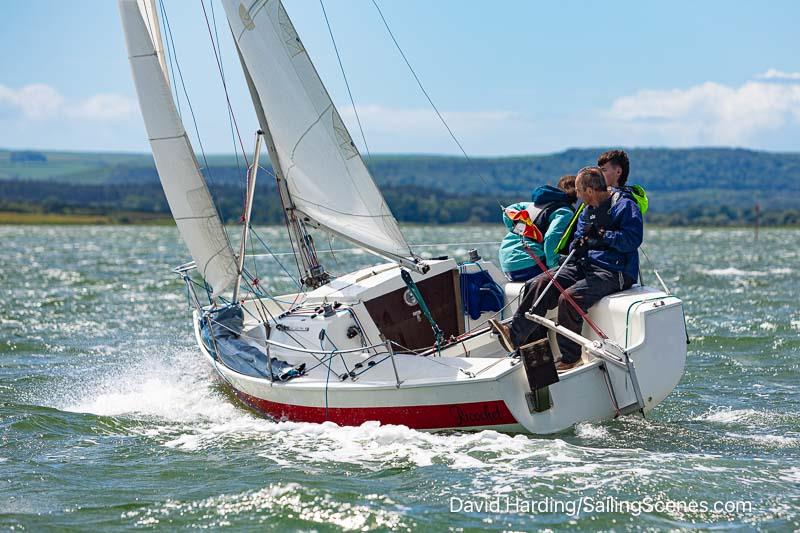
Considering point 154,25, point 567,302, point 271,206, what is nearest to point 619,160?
point 567,302

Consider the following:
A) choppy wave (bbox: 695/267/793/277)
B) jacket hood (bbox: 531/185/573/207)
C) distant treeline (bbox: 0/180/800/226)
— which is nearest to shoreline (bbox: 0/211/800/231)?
distant treeline (bbox: 0/180/800/226)

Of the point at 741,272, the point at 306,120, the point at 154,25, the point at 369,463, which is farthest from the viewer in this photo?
the point at 741,272

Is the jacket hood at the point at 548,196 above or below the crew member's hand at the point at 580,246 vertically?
above

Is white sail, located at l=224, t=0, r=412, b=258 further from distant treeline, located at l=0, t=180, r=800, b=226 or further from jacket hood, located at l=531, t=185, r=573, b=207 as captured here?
distant treeline, located at l=0, t=180, r=800, b=226

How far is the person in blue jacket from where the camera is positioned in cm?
845

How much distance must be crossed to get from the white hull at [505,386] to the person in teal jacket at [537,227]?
2.60 feet

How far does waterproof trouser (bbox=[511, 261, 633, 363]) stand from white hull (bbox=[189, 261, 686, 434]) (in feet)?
0.48

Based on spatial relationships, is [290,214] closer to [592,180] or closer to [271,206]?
[592,180]

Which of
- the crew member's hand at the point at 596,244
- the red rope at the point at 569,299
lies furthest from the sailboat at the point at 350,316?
the crew member's hand at the point at 596,244

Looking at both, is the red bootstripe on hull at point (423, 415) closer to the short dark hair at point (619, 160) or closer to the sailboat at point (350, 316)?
the sailboat at point (350, 316)

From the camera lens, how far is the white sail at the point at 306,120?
9977 mm

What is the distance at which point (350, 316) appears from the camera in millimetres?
9594

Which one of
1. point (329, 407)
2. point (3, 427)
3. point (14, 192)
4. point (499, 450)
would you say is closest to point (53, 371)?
point (3, 427)

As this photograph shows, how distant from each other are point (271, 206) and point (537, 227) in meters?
135
